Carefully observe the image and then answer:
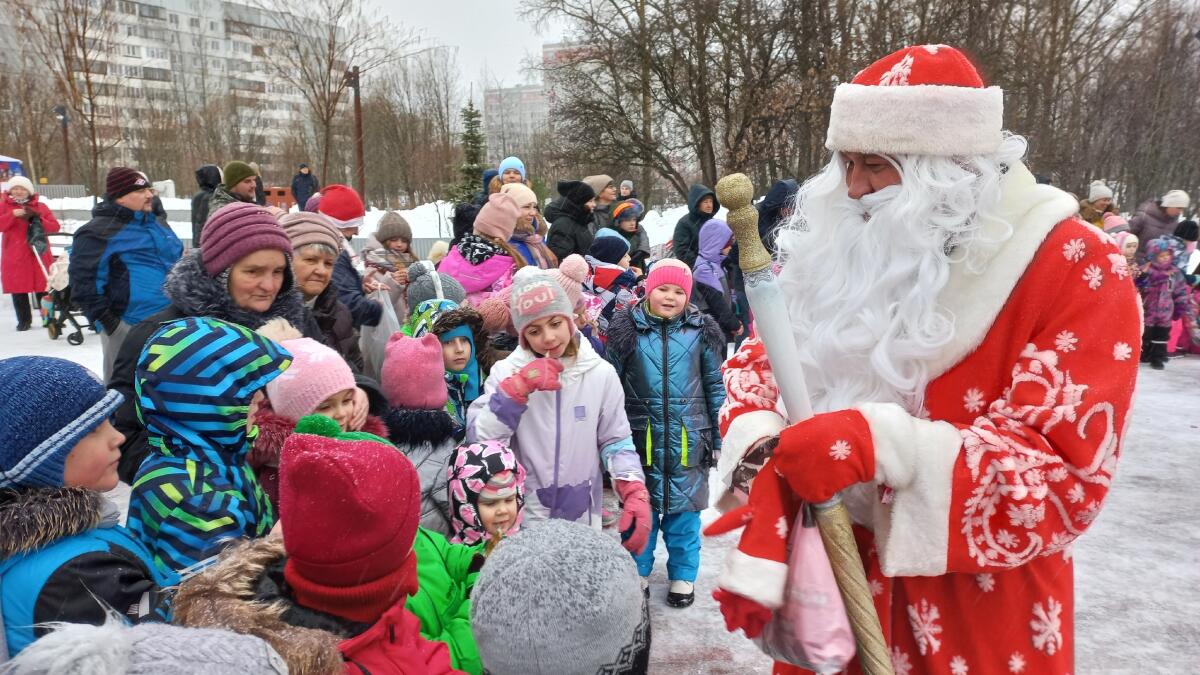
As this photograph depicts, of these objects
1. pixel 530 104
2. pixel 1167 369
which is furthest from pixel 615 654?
pixel 530 104

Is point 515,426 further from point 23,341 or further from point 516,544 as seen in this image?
point 23,341

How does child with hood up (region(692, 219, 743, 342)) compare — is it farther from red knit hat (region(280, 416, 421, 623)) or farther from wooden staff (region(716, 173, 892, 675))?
red knit hat (region(280, 416, 421, 623))

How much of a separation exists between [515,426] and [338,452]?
1527 millimetres

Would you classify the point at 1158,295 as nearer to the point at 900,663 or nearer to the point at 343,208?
the point at 343,208

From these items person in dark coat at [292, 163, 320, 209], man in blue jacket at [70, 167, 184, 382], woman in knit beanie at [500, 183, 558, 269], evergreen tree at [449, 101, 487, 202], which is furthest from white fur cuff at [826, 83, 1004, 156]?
evergreen tree at [449, 101, 487, 202]

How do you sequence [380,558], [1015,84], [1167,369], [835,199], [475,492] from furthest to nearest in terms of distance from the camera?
[1015,84], [1167,369], [475,492], [835,199], [380,558]

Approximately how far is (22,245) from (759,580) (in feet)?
36.6

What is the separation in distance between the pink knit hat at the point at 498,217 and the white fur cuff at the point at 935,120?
3.58 meters

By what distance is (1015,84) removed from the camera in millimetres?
17797

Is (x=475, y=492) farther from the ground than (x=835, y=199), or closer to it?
closer to it

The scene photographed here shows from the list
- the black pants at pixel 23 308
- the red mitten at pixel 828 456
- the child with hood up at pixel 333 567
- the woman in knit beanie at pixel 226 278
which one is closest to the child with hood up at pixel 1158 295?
the red mitten at pixel 828 456

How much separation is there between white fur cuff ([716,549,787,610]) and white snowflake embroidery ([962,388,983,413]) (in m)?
0.50

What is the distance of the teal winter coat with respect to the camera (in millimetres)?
3598

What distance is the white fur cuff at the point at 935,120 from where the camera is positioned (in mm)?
1483
